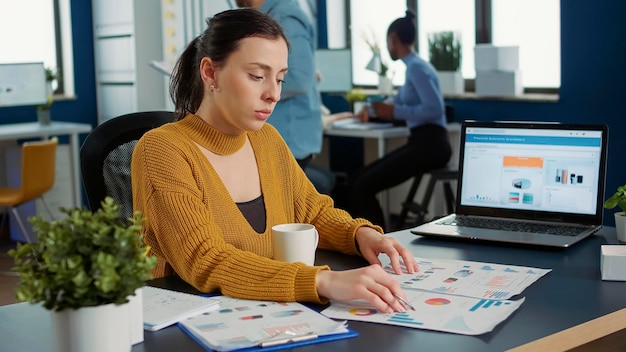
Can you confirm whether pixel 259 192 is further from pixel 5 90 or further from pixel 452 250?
pixel 5 90

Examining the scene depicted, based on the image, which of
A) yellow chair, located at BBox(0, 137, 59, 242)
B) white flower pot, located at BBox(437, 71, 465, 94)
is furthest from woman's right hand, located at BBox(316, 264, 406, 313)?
white flower pot, located at BBox(437, 71, 465, 94)

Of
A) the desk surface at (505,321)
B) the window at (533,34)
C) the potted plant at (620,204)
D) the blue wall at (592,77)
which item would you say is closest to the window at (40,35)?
the window at (533,34)

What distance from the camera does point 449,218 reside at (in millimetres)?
→ 2203

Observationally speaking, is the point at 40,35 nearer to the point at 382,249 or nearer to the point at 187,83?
the point at 187,83

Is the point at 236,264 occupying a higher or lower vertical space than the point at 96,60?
lower

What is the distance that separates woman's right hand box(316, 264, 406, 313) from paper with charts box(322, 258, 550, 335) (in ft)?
0.06

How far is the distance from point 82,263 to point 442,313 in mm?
621

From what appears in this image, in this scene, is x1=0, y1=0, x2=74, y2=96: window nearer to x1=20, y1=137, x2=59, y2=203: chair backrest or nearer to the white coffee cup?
x1=20, y1=137, x2=59, y2=203: chair backrest

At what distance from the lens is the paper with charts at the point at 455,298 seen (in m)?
1.37

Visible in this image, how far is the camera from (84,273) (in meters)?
1.03

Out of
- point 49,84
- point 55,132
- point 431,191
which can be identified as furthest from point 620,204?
point 49,84

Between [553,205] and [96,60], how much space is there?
5.25m

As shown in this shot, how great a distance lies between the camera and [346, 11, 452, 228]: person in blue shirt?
474cm

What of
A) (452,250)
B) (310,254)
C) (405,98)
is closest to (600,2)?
(405,98)
